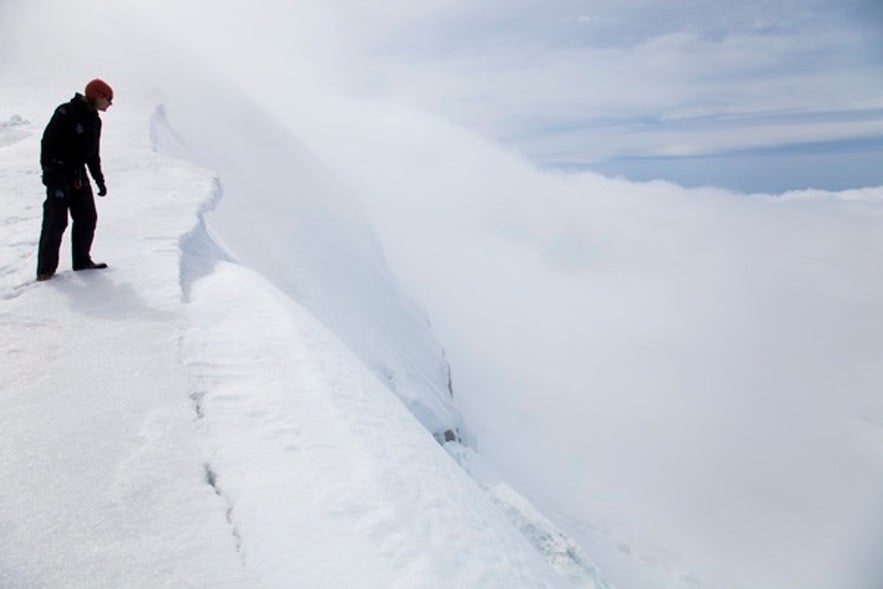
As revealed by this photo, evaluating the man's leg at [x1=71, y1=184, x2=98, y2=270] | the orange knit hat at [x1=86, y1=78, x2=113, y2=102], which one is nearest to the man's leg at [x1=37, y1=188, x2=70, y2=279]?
the man's leg at [x1=71, y1=184, x2=98, y2=270]

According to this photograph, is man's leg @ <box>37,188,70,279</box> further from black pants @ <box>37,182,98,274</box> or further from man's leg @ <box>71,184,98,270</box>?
man's leg @ <box>71,184,98,270</box>

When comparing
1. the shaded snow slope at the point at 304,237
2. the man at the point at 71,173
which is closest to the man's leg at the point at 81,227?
the man at the point at 71,173

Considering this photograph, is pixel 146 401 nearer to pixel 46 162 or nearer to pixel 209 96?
pixel 46 162

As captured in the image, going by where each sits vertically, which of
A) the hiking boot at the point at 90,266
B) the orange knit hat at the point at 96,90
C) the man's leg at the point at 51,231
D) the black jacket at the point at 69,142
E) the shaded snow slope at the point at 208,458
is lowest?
the shaded snow slope at the point at 208,458

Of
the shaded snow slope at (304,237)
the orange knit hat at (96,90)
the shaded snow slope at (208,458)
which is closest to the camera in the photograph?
the shaded snow slope at (208,458)

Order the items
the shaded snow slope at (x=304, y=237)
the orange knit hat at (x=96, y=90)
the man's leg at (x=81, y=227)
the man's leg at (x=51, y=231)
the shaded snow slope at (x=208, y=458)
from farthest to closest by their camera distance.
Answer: the shaded snow slope at (x=304, y=237)
the man's leg at (x=81, y=227)
the man's leg at (x=51, y=231)
the orange knit hat at (x=96, y=90)
the shaded snow slope at (x=208, y=458)

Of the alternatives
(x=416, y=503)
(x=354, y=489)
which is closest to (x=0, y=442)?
(x=354, y=489)

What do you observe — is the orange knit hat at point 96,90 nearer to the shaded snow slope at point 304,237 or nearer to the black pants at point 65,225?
the black pants at point 65,225
